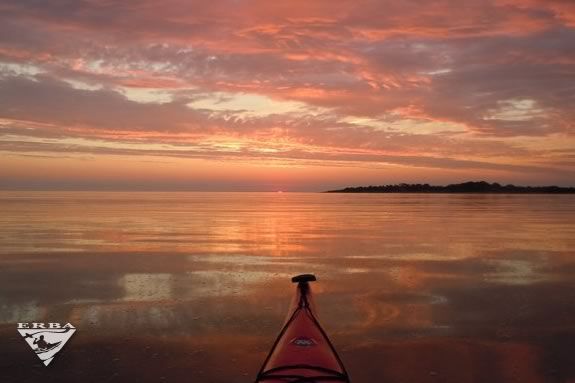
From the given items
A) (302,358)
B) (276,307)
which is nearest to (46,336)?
(276,307)

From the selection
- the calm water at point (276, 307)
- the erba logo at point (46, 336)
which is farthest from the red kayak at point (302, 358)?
the erba logo at point (46, 336)

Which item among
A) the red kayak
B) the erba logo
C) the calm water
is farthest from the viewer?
the erba logo

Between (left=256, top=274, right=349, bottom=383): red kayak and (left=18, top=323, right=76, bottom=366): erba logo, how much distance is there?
4.29 meters

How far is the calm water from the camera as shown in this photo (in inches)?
337

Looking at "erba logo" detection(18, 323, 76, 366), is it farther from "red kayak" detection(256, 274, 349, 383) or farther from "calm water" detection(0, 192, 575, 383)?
"red kayak" detection(256, 274, 349, 383)

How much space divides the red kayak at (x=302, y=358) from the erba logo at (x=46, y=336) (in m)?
4.29

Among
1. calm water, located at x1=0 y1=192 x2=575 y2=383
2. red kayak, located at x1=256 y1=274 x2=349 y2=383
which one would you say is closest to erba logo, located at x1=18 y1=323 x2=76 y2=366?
calm water, located at x1=0 y1=192 x2=575 y2=383

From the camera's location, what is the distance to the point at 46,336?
997 cm

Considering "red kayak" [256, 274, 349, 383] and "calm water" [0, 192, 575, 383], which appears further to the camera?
"calm water" [0, 192, 575, 383]

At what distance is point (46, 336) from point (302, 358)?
19.5ft

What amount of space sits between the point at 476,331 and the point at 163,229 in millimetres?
26660

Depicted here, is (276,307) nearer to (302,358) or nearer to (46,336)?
(46,336)

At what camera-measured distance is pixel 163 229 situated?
34156 mm

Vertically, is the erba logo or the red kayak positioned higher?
the red kayak
